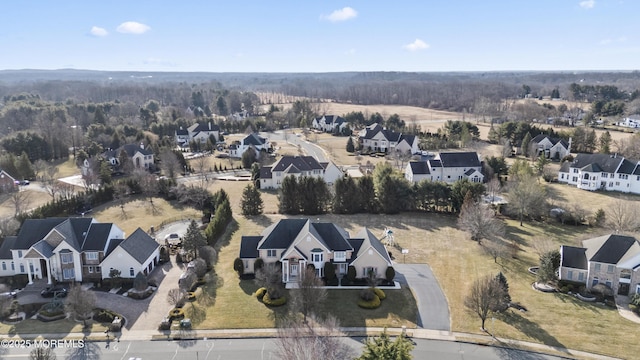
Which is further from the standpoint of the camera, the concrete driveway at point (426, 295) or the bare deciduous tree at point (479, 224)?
the bare deciduous tree at point (479, 224)

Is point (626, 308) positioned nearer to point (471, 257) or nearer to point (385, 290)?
point (471, 257)

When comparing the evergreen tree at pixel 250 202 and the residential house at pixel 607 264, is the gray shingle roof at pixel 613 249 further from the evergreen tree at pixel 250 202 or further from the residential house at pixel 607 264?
the evergreen tree at pixel 250 202

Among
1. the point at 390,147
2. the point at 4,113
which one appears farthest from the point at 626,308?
the point at 4,113

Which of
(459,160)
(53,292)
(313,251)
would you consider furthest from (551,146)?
(53,292)

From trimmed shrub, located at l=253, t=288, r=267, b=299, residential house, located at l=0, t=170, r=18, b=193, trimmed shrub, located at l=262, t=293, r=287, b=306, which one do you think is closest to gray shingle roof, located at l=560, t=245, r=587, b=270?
trimmed shrub, located at l=262, t=293, r=287, b=306

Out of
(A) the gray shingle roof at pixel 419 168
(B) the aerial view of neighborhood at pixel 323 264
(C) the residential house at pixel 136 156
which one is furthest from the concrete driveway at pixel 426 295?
(C) the residential house at pixel 136 156

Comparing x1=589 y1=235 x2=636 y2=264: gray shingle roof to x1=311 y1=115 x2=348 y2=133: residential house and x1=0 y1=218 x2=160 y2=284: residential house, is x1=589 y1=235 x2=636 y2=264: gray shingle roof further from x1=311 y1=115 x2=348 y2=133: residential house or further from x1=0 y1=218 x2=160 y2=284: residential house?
x1=311 y1=115 x2=348 y2=133: residential house

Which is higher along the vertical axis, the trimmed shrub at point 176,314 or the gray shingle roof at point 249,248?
the gray shingle roof at point 249,248
